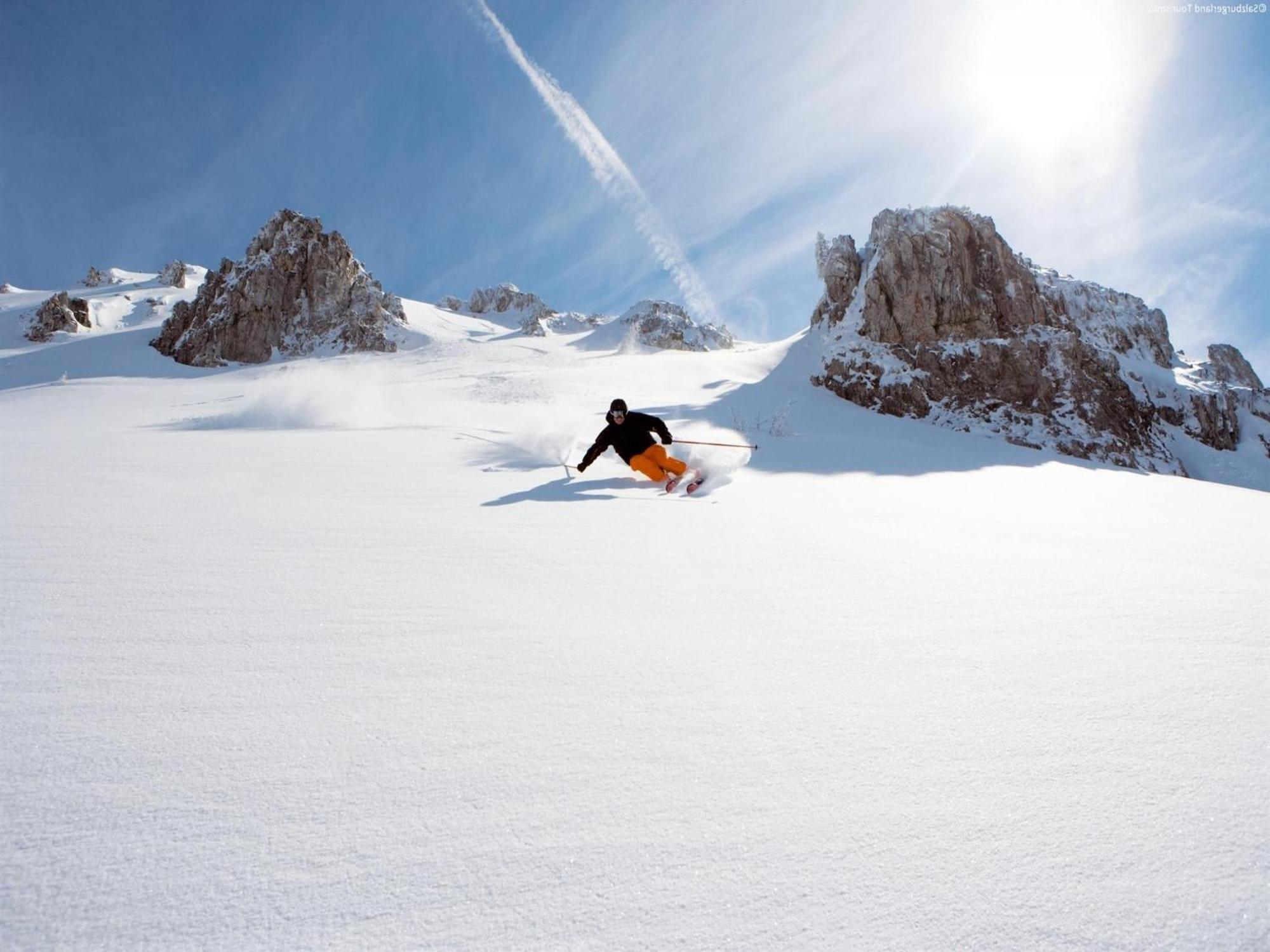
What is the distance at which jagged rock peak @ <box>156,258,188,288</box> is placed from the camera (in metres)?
49.6

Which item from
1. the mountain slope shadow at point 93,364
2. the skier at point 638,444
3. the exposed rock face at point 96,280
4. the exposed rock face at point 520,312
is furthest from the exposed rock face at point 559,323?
the skier at point 638,444

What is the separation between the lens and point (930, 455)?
27.3 feet

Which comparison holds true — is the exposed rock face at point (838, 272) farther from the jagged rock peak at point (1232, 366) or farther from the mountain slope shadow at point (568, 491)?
the jagged rock peak at point (1232, 366)

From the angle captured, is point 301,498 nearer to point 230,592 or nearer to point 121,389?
point 230,592

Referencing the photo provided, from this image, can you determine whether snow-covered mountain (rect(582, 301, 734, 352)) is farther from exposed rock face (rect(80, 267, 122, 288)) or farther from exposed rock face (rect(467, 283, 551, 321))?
exposed rock face (rect(80, 267, 122, 288))

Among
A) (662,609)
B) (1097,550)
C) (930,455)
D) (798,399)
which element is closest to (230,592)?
(662,609)

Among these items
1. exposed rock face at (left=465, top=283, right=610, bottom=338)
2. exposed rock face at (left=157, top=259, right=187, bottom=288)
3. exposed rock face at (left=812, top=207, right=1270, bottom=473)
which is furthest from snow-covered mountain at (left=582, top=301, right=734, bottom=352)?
exposed rock face at (left=157, top=259, right=187, bottom=288)

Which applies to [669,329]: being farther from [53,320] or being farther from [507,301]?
[53,320]

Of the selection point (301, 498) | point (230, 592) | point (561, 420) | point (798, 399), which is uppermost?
point (798, 399)

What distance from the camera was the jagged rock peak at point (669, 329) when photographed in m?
49.3

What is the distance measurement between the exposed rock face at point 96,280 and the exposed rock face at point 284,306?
3267cm

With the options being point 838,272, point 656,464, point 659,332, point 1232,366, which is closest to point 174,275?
point 659,332

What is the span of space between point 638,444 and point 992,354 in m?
21.2

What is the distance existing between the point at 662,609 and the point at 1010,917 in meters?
1.22
